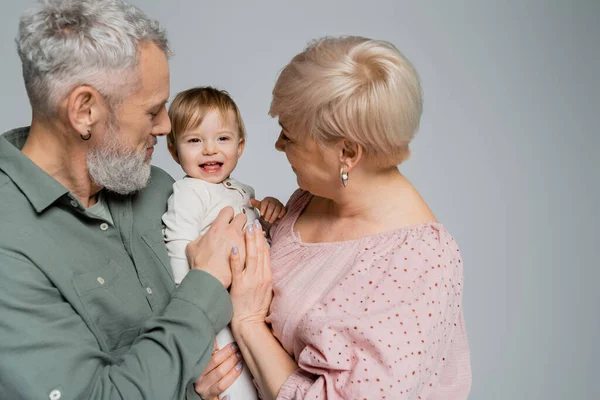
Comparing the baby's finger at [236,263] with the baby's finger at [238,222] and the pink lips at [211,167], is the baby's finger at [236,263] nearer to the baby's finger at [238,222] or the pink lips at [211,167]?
the baby's finger at [238,222]

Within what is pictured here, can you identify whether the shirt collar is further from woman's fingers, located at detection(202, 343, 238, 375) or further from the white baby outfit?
woman's fingers, located at detection(202, 343, 238, 375)

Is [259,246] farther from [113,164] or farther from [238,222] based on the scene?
[113,164]

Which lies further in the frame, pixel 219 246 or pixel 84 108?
pixel 219 246

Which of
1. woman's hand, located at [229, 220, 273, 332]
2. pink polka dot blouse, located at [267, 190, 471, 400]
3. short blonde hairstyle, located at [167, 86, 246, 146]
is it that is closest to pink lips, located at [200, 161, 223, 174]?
short blonde hairstyle, located at [167, 86, 246, 146]

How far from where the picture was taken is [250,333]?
2.13 metres

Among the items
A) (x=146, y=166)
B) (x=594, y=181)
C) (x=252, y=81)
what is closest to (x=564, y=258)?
(x=594, y=181)

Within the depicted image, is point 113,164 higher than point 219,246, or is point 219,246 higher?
point 113,164

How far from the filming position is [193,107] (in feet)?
7.84

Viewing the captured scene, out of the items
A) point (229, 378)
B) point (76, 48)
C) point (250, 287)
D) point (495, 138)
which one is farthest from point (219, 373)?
point (495, 138)

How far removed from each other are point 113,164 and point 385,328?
88 centimetres

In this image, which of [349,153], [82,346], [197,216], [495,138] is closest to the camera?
[82,346]

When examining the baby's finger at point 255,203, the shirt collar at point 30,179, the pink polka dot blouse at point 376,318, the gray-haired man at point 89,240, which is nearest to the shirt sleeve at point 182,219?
the gray-haired man at point 89,240

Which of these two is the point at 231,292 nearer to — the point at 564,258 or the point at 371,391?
the point at 371,391

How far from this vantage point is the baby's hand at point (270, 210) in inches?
98.3
